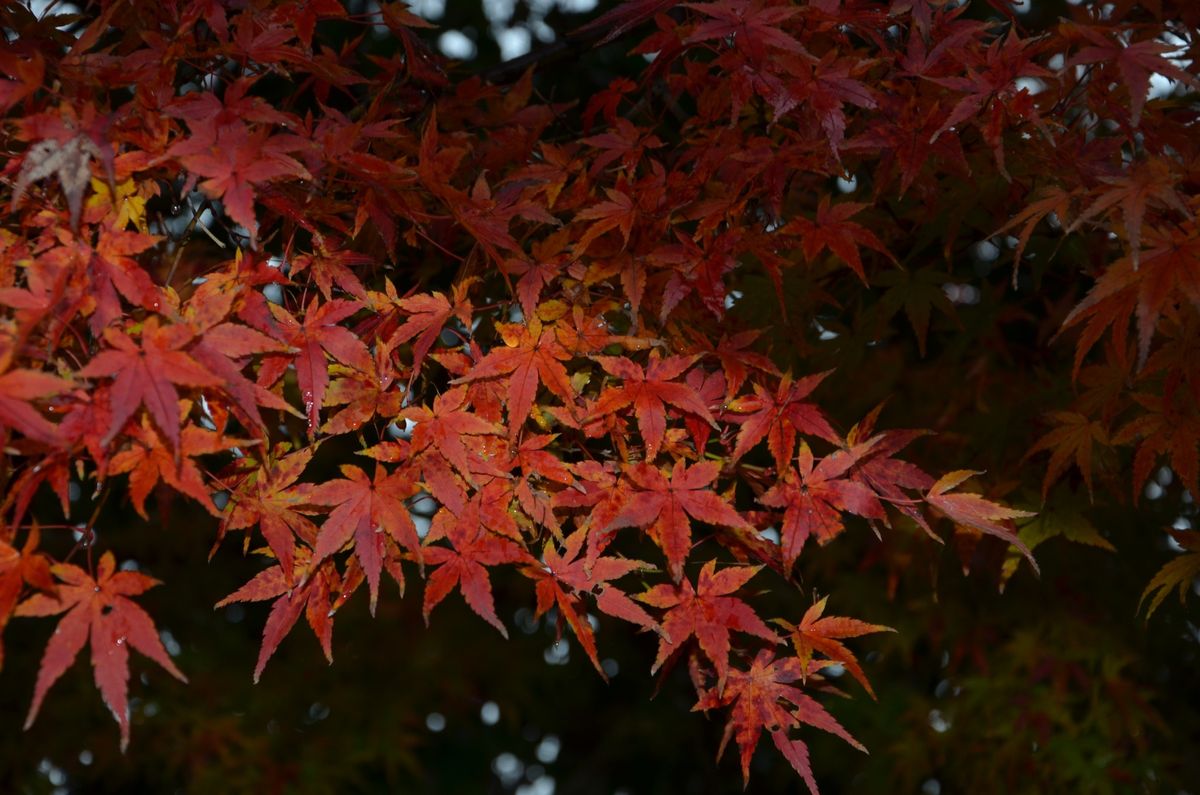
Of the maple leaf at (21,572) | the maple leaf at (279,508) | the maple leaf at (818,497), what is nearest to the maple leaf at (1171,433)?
the maple leaf at (818,497)

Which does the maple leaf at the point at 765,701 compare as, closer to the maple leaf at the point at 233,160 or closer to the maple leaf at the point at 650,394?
the maple leaf at the point at 650,394

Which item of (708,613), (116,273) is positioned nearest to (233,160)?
(116,273)

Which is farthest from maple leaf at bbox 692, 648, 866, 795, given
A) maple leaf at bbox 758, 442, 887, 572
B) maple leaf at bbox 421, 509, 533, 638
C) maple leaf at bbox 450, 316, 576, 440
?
maple leaf at bbox 450, 316, 576, 440

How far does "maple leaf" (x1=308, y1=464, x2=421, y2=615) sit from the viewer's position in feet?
4.27

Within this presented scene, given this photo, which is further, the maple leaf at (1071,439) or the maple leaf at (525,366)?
the maple leaf at (1071,439)

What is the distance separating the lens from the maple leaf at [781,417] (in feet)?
4.77

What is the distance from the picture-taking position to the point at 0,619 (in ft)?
3.61

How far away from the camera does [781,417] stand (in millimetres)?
1473

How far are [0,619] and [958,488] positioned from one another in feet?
5.18

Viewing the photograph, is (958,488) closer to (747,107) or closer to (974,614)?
(747,107)

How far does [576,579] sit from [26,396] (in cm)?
64

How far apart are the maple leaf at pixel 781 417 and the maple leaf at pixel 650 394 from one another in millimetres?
61

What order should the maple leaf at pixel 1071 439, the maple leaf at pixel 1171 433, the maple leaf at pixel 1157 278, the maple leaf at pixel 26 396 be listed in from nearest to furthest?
the maple leaf at pixel 26 396
the maple leaf at pixel 1157 278
the maple leaf at pixel 1171 433
the maple leaf at pixel 1071 439

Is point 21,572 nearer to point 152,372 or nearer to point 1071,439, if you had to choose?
point 152,372
